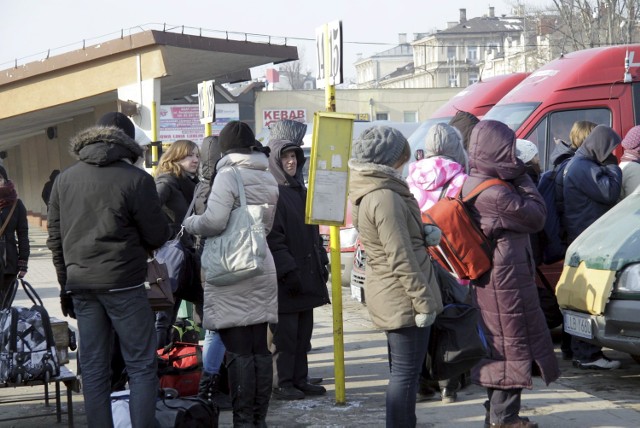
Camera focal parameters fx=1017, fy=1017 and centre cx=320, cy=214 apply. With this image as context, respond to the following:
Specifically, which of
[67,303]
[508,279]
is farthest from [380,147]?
[67,303]

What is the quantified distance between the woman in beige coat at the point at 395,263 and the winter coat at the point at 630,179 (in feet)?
11.9

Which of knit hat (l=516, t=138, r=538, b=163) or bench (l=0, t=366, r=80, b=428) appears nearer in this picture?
bench (l=0, t=366, r=80, b=428)

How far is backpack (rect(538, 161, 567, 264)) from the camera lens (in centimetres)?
877

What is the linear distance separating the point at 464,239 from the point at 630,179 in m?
3.32

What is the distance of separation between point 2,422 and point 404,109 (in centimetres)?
5625

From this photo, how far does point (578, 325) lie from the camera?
7.58 meters

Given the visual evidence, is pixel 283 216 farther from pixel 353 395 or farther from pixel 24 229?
pixel 24 229

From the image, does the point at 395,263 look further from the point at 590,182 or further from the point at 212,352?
the point at 590,182

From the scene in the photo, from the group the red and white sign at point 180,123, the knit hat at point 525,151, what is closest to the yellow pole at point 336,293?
the knit hat at point 525,151

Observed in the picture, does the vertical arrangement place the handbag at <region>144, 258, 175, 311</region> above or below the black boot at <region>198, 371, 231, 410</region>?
above

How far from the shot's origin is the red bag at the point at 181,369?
696cm

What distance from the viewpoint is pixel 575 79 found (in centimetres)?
1121

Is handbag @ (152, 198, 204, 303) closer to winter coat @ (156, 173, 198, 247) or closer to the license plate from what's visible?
winter coat @ (156, 173, 198, 247)

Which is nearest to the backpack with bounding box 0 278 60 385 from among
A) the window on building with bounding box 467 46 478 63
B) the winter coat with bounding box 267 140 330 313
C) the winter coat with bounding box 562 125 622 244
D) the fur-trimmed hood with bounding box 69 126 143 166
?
the fur-trimmed hood with bounding box 69 126 143 166
